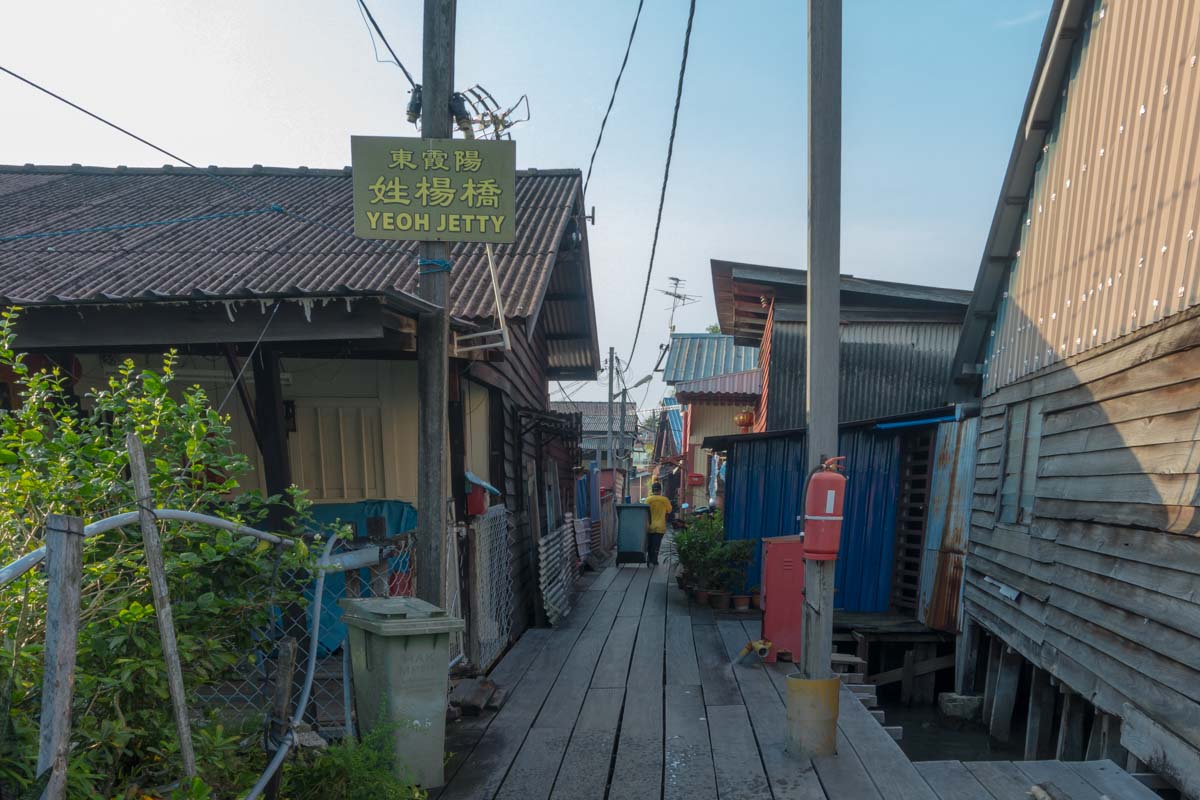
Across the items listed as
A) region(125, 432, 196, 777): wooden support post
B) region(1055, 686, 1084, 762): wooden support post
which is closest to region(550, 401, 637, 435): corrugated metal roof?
region(1055, 686, 1084, 762): wooden support post

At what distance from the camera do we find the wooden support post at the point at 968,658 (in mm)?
8812

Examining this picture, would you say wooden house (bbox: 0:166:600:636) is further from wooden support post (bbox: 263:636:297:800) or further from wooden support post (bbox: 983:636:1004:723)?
wooden support post (bbox: 983:636:1004:723)

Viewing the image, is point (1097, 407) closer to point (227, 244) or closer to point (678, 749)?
point (678, 749)

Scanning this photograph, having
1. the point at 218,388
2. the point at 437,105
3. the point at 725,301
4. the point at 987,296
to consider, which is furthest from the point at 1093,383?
the point at 725,301

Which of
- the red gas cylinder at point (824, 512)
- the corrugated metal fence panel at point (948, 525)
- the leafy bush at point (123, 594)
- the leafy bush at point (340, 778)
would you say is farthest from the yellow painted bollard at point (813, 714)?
the corrugated metal fence panel at point (948, 525)

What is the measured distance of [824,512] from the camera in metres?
4.70

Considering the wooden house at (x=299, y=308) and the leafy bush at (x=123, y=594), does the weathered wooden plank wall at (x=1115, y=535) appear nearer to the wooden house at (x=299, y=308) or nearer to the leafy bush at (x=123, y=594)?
the wooden house at (x=299, y=308)

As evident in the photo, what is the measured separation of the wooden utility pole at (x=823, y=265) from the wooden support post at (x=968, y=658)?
5.05 m

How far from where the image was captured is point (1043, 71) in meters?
7.74

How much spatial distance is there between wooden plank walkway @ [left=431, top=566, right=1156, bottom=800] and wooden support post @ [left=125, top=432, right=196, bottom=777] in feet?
6.30

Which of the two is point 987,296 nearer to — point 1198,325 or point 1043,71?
point 1043,71

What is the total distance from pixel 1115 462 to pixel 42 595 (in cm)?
638

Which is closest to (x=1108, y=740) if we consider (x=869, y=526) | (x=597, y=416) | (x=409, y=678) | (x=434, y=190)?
(x=409, y=678)

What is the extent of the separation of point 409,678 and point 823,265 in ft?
11.2
